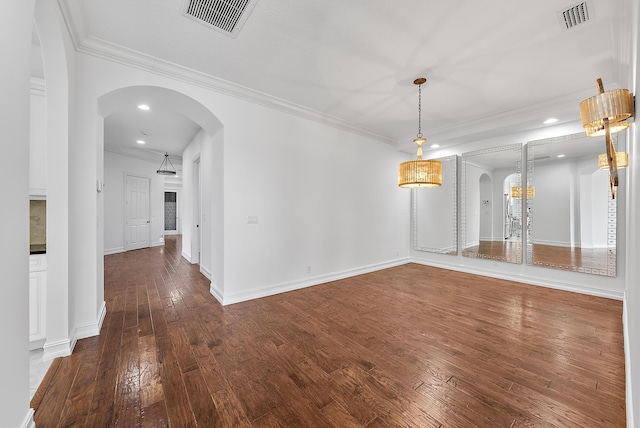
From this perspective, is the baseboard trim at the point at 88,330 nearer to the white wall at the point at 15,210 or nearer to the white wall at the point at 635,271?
the white wall at the point at 15,210

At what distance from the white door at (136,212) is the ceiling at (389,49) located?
629 cm

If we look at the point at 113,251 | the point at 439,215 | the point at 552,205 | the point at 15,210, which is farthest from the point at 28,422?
the point at 113,251

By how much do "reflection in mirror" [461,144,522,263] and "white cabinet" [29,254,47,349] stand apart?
6395mm

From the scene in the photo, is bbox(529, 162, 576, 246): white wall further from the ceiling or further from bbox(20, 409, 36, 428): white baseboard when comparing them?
bbox(20, 409, 36, 428): white baseboard

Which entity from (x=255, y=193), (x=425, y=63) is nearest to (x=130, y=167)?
(x=255, y=193)

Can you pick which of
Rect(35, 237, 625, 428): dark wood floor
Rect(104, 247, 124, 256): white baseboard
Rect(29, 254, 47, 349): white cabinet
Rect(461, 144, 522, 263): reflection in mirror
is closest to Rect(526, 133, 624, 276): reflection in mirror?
Rect(461, 144, 522, 263): reflection in mirror

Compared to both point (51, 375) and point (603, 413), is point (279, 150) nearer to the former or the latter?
point (51, 375)

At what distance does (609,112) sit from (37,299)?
492cm

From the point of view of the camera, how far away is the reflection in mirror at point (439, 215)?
5.40 meters

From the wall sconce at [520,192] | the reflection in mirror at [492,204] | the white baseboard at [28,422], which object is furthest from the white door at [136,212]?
the wall sconce at [520,192]

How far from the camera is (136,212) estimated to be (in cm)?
770

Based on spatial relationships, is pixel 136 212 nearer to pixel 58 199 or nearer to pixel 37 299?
pixel 37 299

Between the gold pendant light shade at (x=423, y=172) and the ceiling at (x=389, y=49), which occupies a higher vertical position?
the ceiling at (x=389, y=49)

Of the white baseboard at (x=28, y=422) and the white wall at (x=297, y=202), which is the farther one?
the white wall at (x=297, y=202)
